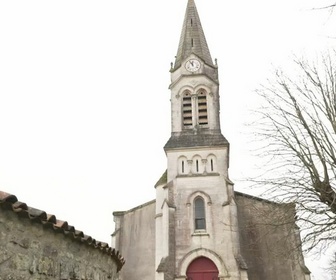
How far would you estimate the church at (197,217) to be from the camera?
863 inches

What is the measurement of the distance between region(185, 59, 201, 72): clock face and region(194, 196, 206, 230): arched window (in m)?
8.92

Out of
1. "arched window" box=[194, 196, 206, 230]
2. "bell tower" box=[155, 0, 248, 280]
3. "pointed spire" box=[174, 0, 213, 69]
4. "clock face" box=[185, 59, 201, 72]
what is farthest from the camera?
"pointed spire" box=[174, 0, 213, 69]

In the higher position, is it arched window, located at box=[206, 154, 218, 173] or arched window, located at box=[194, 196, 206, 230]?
arched window, located at box=[206, 154, 218, 173]

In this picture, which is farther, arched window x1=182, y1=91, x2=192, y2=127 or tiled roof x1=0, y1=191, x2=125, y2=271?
arched window x1=182, y1=91, x2=192, y2=127

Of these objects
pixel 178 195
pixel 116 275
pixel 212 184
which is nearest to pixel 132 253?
pixel 178 195

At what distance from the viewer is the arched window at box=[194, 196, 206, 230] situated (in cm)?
2300

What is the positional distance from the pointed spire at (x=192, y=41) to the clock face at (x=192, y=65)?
0.49 meters

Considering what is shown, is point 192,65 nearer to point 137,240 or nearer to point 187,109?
point 187,109

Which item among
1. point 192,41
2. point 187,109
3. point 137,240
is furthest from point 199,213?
point 192,41

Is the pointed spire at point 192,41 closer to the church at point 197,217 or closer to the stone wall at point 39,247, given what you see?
the church at point 197,217

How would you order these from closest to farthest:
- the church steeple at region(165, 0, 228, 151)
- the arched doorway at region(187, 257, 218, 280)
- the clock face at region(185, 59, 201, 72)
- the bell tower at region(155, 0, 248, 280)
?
1. the arched doorway at region(187, 257, 218, 280)
2. the bell tower at region(155, 0, 248, 280)
3. the church steeple at region(165, 0, 228, 151)
4. the clock face at region(185, 59, 201, 72)

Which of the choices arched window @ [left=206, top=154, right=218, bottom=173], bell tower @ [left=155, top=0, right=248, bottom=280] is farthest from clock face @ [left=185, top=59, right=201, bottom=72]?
arched window @ [left=206, top=154, right=218, bottom=173]

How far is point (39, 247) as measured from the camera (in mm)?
5211

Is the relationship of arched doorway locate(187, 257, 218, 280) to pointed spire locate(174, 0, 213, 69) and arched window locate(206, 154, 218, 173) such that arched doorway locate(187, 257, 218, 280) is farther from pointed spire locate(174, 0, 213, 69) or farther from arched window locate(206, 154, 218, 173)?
pointed spire locate(174, 0, 213, 69)
